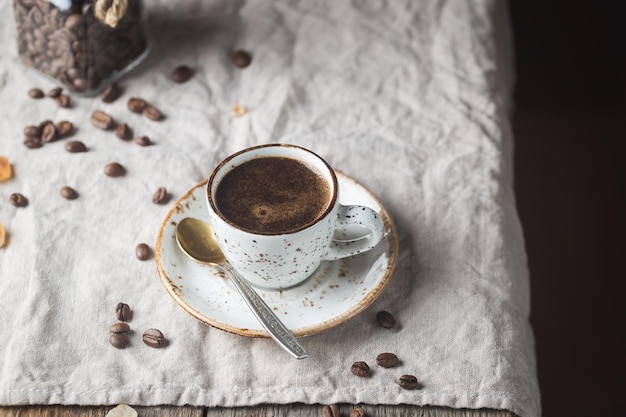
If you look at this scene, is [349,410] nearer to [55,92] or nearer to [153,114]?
[153,114]

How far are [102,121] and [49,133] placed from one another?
113 millimetres

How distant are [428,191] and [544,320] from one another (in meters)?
1.03

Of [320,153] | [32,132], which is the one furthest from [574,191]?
[32,132]

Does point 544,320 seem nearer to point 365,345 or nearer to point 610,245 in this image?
point 610,245

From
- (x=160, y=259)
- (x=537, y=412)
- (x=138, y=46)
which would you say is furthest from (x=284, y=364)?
(x=138, y=46)

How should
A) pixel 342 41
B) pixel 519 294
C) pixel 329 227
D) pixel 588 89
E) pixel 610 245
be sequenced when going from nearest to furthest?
pixel 329 227 → pixel 519 294 → pixel 342 41 → pixel 610 245 → pixel 588 89

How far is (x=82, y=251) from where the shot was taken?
4.48ft

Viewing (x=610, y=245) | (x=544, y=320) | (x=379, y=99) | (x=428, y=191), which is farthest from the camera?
(x=610, y=245)

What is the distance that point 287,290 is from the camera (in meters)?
1.25

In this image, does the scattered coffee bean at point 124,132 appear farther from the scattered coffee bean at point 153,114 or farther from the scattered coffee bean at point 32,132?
the scattered coffee bean at point 32,132

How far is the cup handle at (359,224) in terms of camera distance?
3.97ft

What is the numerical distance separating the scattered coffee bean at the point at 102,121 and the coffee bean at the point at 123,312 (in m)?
0.51

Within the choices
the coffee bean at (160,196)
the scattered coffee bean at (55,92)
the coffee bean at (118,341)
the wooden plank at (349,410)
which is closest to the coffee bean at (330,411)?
the wooden plank at (349,410)

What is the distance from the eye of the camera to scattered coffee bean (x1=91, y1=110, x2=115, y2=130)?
5.32 feet
